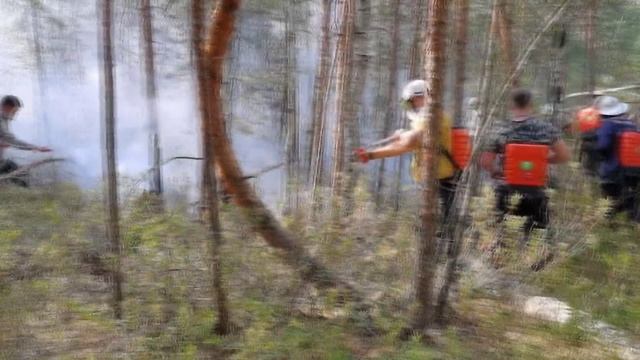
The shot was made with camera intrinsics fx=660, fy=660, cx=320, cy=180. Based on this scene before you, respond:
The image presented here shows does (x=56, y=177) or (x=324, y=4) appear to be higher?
(x=324, y=4)

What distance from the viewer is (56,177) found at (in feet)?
14.0

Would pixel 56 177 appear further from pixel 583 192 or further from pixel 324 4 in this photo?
pixel 583 192

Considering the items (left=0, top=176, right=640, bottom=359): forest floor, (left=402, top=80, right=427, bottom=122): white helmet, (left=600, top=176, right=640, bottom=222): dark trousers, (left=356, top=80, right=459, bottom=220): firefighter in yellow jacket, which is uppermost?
(left=402, top=80, right=427, bottom=122): white helmet

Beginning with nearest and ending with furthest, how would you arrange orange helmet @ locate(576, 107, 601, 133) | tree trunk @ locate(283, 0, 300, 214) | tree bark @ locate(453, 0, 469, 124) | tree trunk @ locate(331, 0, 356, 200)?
1. tree bark @ locate(453, 0, 469, 124)
2. orange helmet @ locate(576, 107, 601, 133)
3. tree trunk @ locate(331, 0, 356, 200)
4. tree trunk @ locate(283, 0, 300, 214)

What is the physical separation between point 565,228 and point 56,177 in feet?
10.3

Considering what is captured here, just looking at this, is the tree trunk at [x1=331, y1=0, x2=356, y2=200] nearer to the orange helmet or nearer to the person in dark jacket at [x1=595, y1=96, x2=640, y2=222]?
the orange helmet

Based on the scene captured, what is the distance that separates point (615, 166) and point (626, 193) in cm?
20

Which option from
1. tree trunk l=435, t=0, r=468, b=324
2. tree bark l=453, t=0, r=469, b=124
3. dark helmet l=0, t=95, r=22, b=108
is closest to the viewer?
tree trunk l=435, t=0, r=468, b=324

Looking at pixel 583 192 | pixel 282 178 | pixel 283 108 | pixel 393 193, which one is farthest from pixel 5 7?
pixel 583 192

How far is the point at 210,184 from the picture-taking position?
2975 millimetres

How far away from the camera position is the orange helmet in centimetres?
455

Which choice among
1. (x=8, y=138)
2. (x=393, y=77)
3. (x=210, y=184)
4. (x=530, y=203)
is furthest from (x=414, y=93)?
(x=8, y=138)

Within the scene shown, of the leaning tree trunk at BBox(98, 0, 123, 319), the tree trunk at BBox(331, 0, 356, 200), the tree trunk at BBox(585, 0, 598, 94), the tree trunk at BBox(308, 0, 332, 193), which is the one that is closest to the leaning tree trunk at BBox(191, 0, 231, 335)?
the leaning tree trunk at BBox(98, 0, 123, 319)

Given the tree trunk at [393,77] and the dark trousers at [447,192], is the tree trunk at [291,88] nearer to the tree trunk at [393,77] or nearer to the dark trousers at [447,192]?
the tree trunk at [393,77]
